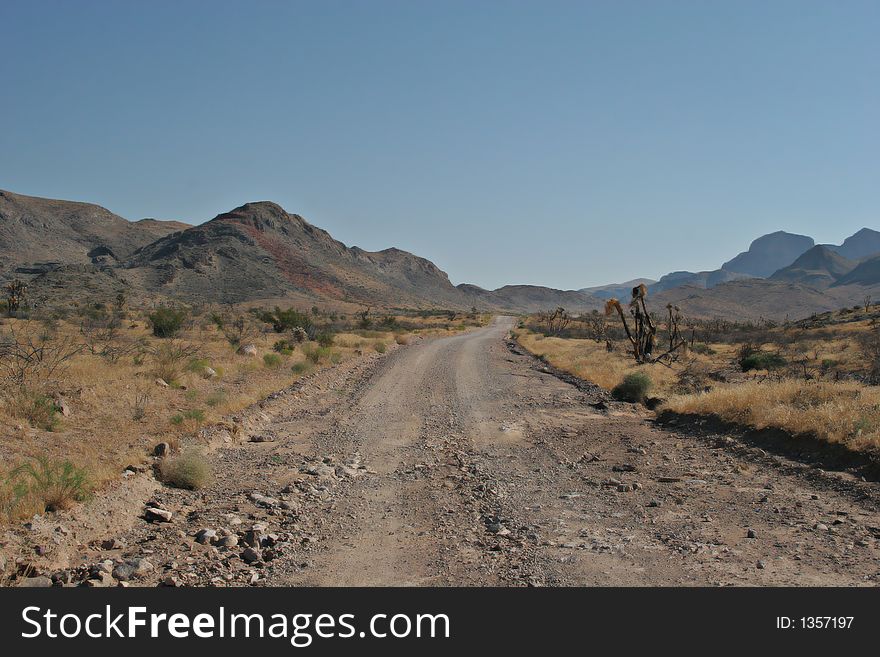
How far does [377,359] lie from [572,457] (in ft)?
61.1

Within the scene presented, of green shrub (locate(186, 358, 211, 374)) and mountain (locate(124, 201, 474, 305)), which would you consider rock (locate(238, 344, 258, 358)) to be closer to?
green shrub (locate(186, 358, 211, 374))

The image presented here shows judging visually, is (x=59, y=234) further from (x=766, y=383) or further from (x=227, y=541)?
(x=227, y=541)

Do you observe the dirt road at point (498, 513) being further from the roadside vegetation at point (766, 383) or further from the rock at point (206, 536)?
the roadside vegetation at point (766, 383)

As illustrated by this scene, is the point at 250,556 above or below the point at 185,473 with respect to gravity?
below

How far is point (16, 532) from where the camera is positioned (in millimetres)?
5770

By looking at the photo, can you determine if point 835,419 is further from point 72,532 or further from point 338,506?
point 72,532

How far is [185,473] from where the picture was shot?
8.23 m

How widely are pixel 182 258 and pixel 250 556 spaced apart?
379ft

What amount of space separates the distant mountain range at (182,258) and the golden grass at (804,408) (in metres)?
69.9

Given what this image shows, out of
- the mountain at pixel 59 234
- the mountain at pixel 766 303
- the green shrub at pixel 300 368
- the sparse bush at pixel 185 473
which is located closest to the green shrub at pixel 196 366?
the green shrub at pixel 300 368

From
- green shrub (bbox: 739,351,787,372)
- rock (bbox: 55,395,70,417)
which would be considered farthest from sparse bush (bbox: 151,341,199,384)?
green shrub (bbox: 739,351,787,372)

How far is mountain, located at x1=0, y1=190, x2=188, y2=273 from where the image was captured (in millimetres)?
110375

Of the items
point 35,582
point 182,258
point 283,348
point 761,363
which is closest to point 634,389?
point 761,363

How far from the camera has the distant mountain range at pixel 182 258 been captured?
3656 inches
